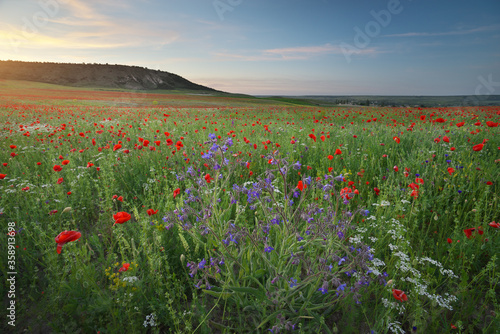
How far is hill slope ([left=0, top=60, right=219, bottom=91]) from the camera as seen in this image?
7312 cm

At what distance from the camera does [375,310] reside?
191cm

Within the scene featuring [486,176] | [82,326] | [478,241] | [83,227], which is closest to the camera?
[82,326]

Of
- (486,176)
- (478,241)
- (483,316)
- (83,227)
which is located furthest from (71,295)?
(486,176)

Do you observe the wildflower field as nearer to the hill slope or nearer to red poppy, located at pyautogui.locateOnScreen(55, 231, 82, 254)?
red poppy, located at pyautogui.locateOnScreen(55, 231, 82, 254)

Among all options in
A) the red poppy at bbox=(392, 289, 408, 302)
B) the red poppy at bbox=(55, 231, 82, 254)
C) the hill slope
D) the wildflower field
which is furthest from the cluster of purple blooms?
the hill slope

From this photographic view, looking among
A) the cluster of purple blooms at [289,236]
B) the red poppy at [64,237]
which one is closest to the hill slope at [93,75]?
the red poppy at [64,237]

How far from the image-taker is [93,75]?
8412 centimetres

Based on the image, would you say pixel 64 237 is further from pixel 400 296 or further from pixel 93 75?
pixel 93 75

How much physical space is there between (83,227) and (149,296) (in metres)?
1.71

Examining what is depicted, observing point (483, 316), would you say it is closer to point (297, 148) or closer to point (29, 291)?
point (297, 148)

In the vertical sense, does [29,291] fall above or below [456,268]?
below

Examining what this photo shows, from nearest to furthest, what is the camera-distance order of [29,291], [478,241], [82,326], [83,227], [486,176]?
[82,326] < [29,291] < [478,241] < [83,227] < [486,176]

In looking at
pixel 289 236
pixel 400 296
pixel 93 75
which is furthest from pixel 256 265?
pixel 93 75

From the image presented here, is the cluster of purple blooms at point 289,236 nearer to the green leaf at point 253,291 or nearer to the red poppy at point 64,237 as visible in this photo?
the green leaf at point 253,291
